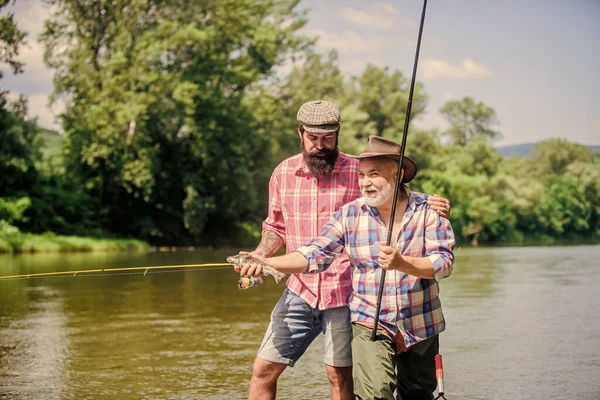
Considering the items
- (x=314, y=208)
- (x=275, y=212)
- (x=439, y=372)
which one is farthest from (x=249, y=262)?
(x=439, y=372)

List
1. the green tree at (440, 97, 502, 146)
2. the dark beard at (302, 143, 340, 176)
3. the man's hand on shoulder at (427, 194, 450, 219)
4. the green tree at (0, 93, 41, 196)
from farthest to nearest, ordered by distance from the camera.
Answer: the green tree at (440, 97, 502, 146)
the green tree at (0, 93, 41, 196)
the dark beard at (302, 143, 340, 176)
the man's hand on shoulder at (427, 194, 450, 219)

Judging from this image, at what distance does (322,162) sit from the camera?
220 inches

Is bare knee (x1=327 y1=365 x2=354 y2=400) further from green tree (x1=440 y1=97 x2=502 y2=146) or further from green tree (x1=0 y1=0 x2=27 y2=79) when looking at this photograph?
green tree (x1=440 y1=97 x2=502 y2=146)

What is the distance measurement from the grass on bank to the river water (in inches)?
605

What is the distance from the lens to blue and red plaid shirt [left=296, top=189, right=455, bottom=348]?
16.4 ft

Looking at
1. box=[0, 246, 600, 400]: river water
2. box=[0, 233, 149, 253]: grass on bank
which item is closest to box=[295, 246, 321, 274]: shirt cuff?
box=[0, 246, 600, 400]: river water

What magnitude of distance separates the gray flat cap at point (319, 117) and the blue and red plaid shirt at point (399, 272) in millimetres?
591

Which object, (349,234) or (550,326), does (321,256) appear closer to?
(349,234)

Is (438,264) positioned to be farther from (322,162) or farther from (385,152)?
(322,162)

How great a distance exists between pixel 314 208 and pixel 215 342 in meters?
5.43

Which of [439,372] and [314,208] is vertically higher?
[314,208]

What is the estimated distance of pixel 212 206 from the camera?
151ft

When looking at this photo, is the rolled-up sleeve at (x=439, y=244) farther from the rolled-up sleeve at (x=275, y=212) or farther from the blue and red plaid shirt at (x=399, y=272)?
the rolled-up sleeve at (x=275, y=212)

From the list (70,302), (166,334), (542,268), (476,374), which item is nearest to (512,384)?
(476,374)
